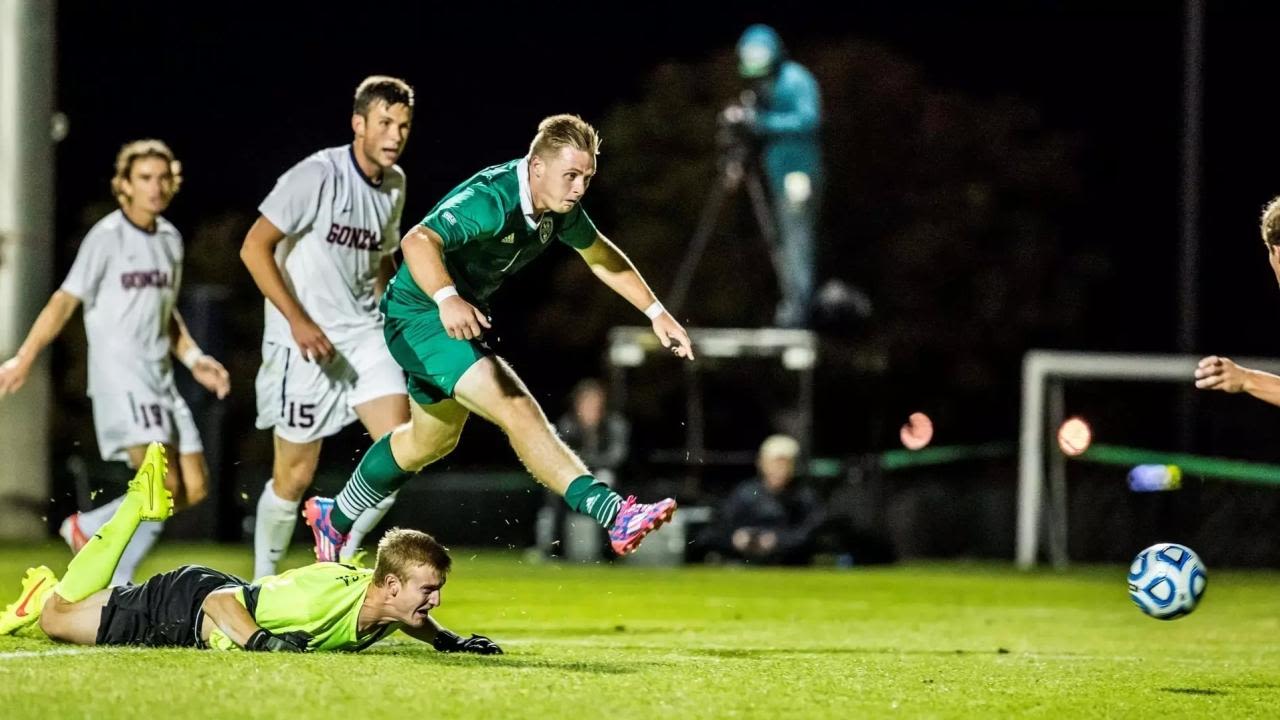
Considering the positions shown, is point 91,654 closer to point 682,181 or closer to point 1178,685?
point 1178,685

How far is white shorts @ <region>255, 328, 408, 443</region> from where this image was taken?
9.47 meters

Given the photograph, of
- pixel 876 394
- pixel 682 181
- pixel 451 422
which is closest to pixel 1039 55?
pixel 682 181

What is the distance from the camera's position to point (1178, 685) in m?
7.32

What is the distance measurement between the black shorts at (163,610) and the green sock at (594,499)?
51.5 inches

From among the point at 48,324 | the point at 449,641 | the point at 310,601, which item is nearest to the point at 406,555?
the point at 310,601

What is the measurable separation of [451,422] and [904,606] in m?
5.48

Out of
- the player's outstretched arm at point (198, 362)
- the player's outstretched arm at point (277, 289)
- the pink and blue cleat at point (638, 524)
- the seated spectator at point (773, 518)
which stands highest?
the player's outstretched arm at point (277, 289)

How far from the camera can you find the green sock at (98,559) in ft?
24.7

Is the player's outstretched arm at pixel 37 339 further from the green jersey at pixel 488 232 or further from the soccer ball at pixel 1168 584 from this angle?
the soccer ball at pixel 1168 584

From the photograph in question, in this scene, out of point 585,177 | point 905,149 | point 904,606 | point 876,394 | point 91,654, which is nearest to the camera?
point 91,654

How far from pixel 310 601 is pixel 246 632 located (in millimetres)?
259

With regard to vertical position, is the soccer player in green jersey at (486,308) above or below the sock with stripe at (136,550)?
above

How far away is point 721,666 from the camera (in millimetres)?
7598

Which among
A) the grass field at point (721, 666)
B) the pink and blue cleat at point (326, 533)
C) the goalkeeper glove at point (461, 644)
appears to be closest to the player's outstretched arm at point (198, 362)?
the pink and blue cleat at point (326, 533)
